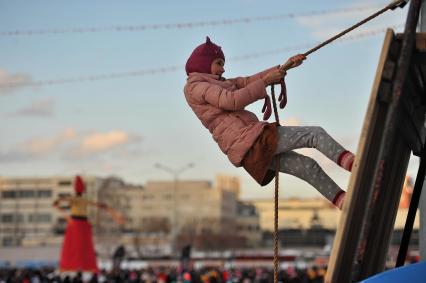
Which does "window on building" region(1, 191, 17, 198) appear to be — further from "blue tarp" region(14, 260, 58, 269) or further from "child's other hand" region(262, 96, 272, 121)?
"child's other hand" region(262, 96, 272, 121)

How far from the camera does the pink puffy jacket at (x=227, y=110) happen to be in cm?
430

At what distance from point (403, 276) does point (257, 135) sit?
1340 mm

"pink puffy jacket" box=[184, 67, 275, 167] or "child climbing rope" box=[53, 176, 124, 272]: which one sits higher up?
"child climbing rope" box=[53, 176, 124, 272]

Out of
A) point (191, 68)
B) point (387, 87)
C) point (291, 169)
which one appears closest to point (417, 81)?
point (387, 87)

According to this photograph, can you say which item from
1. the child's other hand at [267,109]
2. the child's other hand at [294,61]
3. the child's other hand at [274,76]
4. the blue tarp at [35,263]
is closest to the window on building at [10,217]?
the blue tarp at [35,263]

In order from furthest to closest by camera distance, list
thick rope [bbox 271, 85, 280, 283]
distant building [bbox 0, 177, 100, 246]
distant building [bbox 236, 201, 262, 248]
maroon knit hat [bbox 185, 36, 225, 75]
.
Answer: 1. distant building [bbox 236, 201, 262, 248]
2. distant building [bbox 0, 177, 100, 246]
3. maroon knit hat [bbox 185, 36, 225, 75]
4. thick rope [bbox 271, 85, 280, 283]

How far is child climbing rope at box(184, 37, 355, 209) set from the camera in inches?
167

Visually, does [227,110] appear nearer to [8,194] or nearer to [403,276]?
[403,276]

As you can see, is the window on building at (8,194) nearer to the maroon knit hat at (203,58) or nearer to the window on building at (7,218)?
the window on building at (7,218)

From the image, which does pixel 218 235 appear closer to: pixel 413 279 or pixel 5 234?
pixel 5 234

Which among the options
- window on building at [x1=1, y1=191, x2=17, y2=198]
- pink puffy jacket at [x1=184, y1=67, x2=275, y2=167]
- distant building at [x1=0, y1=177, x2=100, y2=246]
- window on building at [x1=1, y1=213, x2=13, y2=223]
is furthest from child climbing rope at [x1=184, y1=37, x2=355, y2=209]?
window on building at [x1=1, y1=191, x2=17, y2=198]

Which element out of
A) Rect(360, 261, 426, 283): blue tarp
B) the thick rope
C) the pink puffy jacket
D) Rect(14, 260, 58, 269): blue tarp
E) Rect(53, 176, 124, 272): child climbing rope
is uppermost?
Rect(14, 260, 58, 269): blue tarp

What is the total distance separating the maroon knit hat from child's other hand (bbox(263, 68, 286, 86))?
32cm

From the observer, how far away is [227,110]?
14.6 feet
